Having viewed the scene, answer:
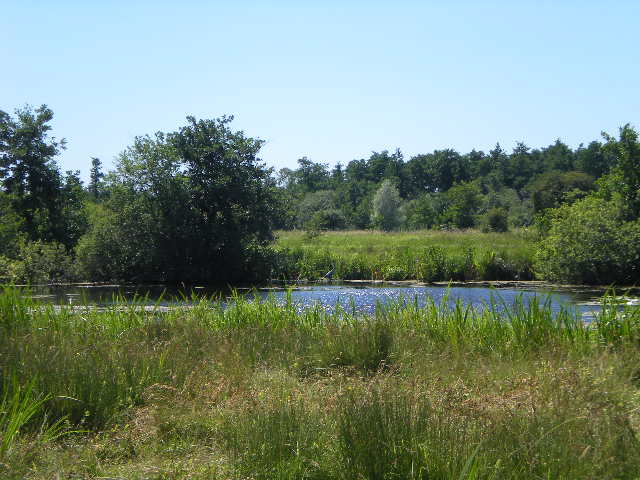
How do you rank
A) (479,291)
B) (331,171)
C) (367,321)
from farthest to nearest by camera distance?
(331,171) → (479,291) → (367,321)

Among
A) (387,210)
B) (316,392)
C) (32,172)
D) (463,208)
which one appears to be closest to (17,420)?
(316,392)

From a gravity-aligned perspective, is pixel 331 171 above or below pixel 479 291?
above

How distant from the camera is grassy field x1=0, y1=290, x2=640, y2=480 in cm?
361

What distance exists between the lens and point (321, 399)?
4.89 metres

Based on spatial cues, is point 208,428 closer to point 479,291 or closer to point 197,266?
point 479,291

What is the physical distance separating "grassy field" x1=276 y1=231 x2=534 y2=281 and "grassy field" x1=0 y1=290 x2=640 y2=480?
20.7 m

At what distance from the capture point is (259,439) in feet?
13.3

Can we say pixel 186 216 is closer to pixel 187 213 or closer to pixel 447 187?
pixel 187 213

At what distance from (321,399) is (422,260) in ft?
85.6

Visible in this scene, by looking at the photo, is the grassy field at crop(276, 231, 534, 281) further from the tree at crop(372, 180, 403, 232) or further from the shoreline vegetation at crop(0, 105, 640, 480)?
the tree at crop(372, 180, 403, 232)

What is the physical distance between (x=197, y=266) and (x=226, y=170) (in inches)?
194

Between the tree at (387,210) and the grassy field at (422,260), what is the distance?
26.0 meters

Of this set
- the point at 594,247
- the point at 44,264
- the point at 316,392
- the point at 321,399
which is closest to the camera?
the point at 321,399

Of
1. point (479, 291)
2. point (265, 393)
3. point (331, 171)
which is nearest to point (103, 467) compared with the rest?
point (265, 393)
